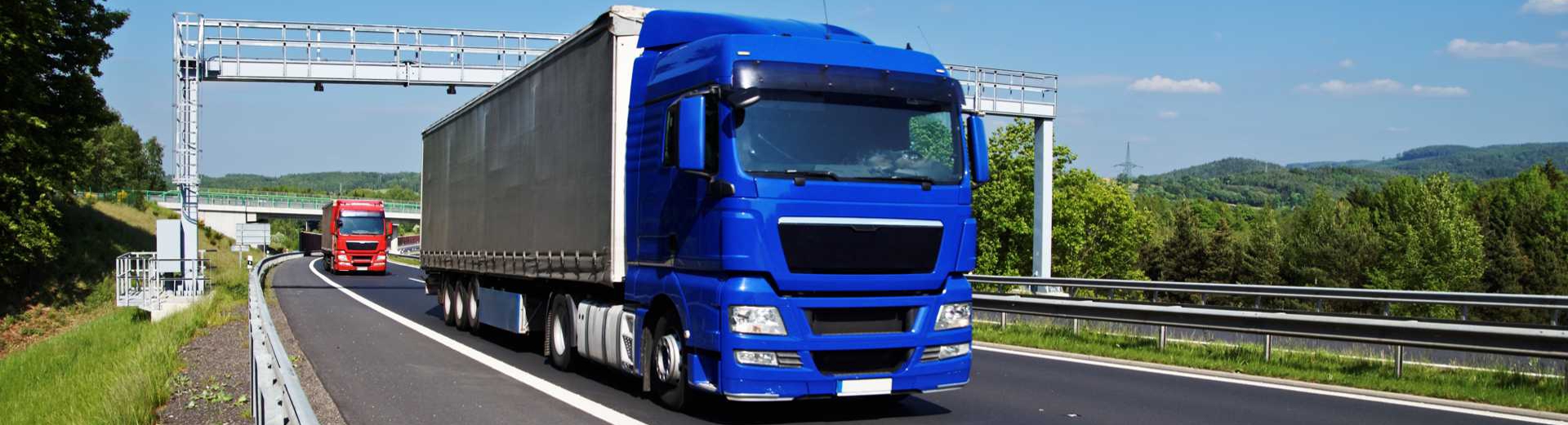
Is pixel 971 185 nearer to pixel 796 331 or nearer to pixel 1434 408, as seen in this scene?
pixel 796 331

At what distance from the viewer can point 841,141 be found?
914 centimetres

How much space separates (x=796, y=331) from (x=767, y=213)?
88 centimetres

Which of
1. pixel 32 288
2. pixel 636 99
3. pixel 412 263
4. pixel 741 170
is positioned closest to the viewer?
pixel 741 170

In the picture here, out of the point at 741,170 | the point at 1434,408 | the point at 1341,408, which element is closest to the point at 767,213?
the point at 741,170

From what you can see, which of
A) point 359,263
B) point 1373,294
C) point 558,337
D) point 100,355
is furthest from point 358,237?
point 1373,294

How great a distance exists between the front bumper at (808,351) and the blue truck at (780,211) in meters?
0.01

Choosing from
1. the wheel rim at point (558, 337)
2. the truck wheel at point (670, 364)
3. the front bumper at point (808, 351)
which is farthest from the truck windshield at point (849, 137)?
the wheel rim at point (558, 337)

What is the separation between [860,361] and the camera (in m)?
9.10

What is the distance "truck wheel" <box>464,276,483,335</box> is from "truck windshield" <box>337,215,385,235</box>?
33021 mm

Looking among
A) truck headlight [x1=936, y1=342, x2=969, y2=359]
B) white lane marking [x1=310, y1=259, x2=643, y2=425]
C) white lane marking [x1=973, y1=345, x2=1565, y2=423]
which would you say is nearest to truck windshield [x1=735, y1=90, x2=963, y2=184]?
truck headlight [x1=936, y1=342, x2=969, y2=359]

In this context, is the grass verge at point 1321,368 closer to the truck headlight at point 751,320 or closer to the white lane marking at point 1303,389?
the white lane marking at point 1303,389

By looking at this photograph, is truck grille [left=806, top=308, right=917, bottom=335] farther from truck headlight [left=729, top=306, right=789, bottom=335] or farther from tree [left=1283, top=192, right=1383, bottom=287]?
tree [left=1283, top=192, right=1383, bottom=287]

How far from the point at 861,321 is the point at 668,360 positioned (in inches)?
65.2

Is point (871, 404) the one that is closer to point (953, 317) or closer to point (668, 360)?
point (953, 317)
